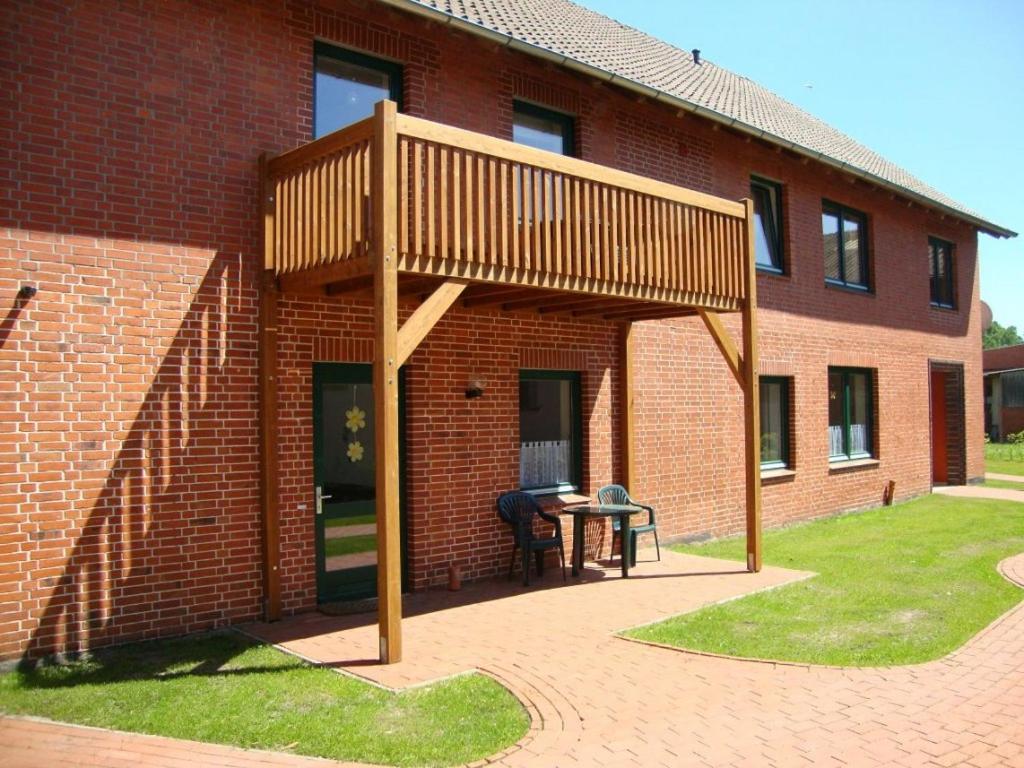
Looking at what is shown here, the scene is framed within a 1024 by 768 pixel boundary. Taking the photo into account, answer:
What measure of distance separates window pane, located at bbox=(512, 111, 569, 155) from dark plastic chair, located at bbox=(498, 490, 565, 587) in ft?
13.3

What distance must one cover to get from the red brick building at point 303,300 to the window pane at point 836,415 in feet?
12.4

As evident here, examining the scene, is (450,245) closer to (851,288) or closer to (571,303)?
(571,303)

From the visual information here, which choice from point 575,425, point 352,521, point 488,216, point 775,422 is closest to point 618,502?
point 575,425

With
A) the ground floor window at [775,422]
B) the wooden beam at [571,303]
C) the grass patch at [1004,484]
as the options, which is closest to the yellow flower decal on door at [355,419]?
Result: the wooden beam at [571,303]

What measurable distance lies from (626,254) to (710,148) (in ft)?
15.3

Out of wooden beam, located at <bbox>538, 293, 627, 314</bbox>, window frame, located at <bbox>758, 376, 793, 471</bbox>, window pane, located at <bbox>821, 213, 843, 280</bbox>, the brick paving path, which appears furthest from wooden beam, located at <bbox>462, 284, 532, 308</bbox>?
window pane, located at <bbox>821, 213, 843, 280</bbox>

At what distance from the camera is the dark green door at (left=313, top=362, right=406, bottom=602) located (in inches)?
290

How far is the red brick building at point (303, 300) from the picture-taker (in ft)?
19.5

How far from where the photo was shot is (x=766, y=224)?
1281 cm

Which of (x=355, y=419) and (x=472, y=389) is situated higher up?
(x=472, y=389)

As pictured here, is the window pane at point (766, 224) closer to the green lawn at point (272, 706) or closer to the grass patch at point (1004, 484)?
the grass patch at point (1004, 484)

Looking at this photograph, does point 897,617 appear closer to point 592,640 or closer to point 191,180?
point 592,640

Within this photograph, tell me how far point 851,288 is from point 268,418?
11227 mm

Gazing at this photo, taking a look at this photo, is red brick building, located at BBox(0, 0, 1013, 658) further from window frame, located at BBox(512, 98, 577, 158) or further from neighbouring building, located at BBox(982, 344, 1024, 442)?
neighbouring building, located at BBox(982, 344, 1024, 442)
